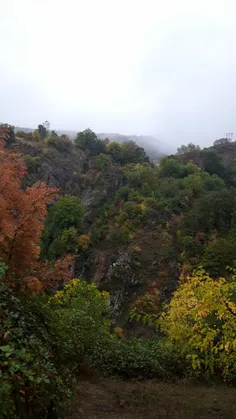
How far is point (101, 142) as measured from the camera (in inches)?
2313

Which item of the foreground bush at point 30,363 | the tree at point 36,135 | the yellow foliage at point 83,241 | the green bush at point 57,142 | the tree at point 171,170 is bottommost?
the yellow foliage at point 83,241

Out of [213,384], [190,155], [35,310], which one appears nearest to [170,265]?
[213,384]

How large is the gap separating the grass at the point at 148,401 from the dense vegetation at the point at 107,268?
67 centimetres

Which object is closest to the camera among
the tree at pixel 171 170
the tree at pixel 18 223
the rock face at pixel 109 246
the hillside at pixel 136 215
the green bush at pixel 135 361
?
the tree at pixel 18 223

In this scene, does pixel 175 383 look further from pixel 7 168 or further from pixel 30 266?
pixel 7 168

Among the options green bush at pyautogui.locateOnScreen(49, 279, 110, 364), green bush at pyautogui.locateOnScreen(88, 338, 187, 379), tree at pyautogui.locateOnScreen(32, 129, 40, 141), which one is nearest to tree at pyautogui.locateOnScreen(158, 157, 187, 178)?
tree at pyautogui.locateOnScreen(32, 129, 40, 141)

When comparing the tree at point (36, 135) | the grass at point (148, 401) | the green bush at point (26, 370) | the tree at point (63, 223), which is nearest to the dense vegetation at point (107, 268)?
the green bush at point (26, 370)

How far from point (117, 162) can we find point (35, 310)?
174ft

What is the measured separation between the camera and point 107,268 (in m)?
31.9

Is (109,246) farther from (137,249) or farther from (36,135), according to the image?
(36,135)

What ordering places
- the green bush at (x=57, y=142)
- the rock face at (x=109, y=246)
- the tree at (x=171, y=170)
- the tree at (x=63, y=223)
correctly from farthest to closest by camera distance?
the green bush at (x=57, y=142) → the tree at (x=171, y=170) → the tree at (x=63, y=223) → the rock face at (x=109, y=246)

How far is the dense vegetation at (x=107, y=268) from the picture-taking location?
430 centimetres

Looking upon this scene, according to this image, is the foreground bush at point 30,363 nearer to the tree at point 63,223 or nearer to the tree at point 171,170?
the tree at point 63,223

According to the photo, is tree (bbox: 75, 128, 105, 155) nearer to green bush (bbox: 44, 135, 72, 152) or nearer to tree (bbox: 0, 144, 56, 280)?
green bush (bbox: 44, 135, 72, 152)
